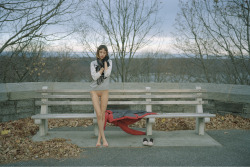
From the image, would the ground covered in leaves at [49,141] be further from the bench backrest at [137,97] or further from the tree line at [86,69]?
the tree line at [86,69]

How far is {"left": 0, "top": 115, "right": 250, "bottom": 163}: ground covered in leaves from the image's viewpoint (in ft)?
10.8

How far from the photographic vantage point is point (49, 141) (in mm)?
3803

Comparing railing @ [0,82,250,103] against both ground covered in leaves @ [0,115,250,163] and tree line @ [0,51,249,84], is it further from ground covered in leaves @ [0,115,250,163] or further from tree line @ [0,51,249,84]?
tree line @ [0,51,249,84]

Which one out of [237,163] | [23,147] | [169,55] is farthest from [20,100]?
[169,55]

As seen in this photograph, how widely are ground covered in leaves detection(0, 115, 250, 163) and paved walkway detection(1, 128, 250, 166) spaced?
0.19m

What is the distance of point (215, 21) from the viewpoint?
7.15m

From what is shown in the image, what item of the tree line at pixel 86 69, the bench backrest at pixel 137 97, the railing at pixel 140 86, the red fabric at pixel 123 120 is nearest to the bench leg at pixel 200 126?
the bench backrest at pixel 137 97

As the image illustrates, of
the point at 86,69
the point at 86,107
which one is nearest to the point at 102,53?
the point at 86,107

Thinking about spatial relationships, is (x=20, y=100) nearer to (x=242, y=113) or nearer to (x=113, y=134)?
(x=113, y=134)

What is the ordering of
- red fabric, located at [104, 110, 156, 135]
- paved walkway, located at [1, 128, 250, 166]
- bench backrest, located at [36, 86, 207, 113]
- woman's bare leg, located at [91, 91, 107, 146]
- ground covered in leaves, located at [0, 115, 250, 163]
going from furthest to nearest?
1. bench backrest, located at [36, 86, 207, 113]
2. red fabric, located at [104, 110, 156, 135]
3. woman's bare leg, located at [91, 91, 107, 146]
4. ground covered in leaves, located at [0, 115, 250, 163]
5. paved walkway, located at [1, 128, 250, 166]

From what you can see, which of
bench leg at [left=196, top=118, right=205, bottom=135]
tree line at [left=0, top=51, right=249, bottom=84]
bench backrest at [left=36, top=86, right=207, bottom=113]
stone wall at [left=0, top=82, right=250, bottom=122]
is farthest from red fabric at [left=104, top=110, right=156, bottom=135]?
tree line at [left=0, top=51, right=249, bottom=84]

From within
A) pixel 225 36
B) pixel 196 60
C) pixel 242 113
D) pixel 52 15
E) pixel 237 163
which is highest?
pixel 52 15

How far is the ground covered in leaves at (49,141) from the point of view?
3305 millimetres

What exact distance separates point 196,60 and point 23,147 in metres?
7.18
